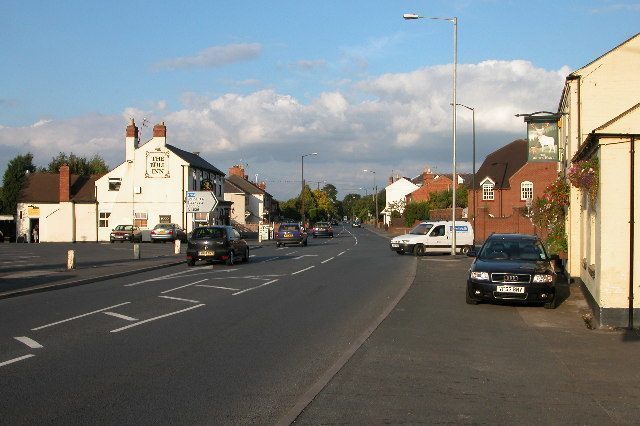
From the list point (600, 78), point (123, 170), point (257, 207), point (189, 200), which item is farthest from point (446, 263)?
point (257, 207)

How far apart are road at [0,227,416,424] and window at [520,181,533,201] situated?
50.4 metres

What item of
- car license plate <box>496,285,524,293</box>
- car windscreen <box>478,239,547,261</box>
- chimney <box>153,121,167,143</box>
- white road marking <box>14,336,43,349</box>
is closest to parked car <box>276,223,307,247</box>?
chimney <box>153,121,167,143</box>

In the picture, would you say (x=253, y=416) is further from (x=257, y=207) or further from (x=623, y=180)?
(x=257, y=207)

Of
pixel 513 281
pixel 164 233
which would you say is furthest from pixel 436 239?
pixel 164 233

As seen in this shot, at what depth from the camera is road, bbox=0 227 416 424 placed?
272 inches

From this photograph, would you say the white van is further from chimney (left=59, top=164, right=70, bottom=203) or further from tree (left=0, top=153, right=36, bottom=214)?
tree (left=0, top=153, right=36, bottom=214)

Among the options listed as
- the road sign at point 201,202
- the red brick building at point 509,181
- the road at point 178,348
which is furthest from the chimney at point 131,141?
the road at point 178,348

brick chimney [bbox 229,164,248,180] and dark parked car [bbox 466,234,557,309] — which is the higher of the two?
brick chimney [bbox 229,164,248,180]

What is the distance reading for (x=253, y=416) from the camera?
21.5ft

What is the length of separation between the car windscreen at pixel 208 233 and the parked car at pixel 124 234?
2993 centimetres

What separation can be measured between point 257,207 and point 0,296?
88309 millimetres

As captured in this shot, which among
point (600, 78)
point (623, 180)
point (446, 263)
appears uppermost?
point (600, 78)

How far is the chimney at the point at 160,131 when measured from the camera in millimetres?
61094

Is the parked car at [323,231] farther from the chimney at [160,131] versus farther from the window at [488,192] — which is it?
the chimney at [160,131]
